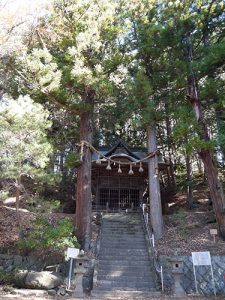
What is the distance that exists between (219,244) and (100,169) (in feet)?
26.9

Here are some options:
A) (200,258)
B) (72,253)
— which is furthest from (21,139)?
(200,258)

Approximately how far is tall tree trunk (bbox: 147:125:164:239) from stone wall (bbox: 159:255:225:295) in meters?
2.40

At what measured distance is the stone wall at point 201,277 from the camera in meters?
9.57

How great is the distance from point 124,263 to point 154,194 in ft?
12.0

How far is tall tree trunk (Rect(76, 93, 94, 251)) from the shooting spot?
37.4 feet

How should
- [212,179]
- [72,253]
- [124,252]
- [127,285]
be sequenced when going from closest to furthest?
[72,253], [127,285], [124,252], [212,179]

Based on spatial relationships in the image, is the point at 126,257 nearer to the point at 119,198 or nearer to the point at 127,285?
the point at 127,285

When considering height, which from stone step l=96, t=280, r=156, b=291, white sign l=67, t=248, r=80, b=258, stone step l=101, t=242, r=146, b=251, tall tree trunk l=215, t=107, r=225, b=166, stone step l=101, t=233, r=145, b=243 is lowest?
stone step l=96, t=280, r=156, b=291

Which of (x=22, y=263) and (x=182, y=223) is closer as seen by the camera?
(x=22, y=263)

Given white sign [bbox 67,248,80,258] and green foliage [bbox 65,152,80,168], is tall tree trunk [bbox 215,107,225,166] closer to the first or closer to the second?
green foliage [bbox 65,152,80,168]

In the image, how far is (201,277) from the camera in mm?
9875

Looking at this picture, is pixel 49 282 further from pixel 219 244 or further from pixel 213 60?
pixel 213 60

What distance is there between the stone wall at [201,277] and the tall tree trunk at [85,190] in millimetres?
2927

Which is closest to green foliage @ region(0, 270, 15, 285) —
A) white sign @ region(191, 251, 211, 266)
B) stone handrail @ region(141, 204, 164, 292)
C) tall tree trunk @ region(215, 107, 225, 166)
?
stone handrail @ region(141, 204, 164, 292)
